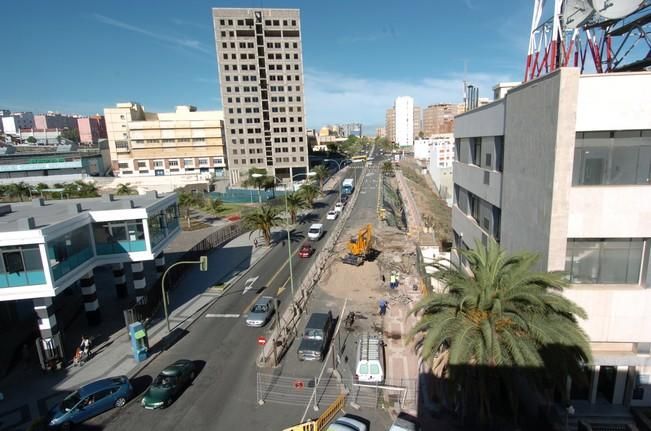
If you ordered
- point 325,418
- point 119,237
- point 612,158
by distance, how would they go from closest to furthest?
point 612,158
point 325,418
point 119,237

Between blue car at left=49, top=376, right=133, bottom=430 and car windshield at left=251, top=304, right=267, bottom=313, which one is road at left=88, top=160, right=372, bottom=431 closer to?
blue car at left=49, top=376, right=133, bottom=430

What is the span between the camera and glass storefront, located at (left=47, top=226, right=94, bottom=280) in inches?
818

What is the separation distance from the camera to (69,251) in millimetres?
22375

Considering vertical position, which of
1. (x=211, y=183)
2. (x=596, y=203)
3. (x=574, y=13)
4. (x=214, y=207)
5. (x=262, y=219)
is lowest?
(x=214, y=207)

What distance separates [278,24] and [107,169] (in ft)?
271

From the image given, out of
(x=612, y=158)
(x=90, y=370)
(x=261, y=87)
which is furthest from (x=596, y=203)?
(x=261, y=87)

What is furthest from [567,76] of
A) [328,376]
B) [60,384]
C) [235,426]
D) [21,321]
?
[21,321]

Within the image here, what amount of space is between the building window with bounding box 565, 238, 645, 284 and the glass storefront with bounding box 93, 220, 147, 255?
84.5 ft

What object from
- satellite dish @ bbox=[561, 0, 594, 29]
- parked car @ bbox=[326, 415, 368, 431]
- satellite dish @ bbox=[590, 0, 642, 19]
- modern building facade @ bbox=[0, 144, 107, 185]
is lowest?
parked car @ bbox=[326, 415, 368, 431]

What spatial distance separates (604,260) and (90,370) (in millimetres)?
26775

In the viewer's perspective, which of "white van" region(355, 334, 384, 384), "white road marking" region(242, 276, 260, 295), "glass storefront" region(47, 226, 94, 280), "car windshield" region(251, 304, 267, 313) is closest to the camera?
"white van" region(355, 334, 384, 384)

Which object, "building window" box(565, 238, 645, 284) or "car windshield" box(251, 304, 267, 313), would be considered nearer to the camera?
"building window" box(565, 238, 645, 284)

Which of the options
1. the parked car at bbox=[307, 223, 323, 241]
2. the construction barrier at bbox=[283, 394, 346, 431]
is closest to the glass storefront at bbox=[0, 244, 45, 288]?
the construction barrier at bbox=[283, 394, 346, 431]

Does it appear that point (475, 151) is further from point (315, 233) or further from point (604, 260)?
point (315, 233)
